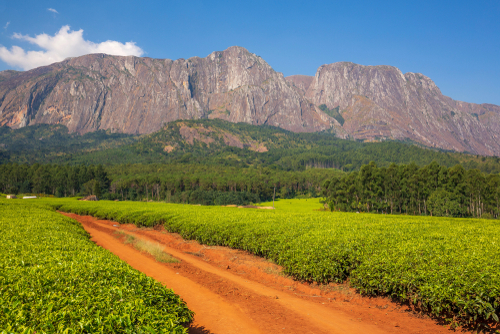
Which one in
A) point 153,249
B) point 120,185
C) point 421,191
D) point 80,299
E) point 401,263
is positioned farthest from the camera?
point 120,185

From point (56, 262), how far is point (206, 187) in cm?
13314

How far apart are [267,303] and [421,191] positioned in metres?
80.2

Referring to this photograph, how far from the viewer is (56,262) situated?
8578 millimetres

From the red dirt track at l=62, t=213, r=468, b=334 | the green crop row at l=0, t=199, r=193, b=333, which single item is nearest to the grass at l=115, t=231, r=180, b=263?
the red dirt track at l=62, t=213, r=468, b=334

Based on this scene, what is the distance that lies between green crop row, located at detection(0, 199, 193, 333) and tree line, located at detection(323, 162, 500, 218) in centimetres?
7765

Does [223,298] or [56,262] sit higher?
[56,262]

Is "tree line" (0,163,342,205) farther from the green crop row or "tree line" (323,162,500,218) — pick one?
the green crop row

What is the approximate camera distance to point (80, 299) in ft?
19.4

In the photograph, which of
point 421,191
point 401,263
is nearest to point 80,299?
point 401,263

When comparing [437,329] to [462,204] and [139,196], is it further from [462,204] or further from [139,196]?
[139,196]

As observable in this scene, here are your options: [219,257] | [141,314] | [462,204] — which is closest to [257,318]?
[141,314]

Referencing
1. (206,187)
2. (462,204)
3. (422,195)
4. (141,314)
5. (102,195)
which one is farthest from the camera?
(206,187)

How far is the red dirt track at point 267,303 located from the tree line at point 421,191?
2738 inches

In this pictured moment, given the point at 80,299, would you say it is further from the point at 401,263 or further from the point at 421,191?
the point at 421,191
